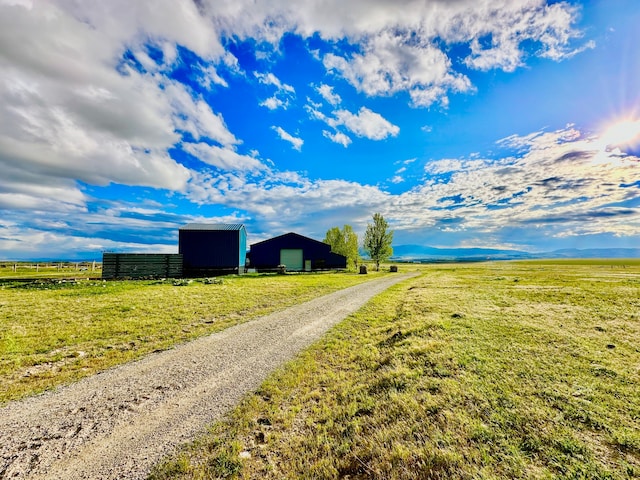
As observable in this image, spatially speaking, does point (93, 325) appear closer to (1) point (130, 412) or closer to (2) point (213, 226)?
(1) point (130, 412)

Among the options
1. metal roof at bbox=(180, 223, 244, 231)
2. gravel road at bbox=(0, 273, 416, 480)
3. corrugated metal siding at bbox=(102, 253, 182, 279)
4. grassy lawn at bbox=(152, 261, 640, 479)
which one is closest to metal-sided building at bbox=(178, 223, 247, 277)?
metal roof at bbox=(180, 223, 244, 231)

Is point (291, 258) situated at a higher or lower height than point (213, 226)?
lower

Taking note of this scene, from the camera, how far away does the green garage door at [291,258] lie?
173ft

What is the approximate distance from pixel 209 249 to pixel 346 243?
31118mm

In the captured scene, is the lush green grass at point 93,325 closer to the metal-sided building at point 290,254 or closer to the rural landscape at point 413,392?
the rural landscape at point 413,392

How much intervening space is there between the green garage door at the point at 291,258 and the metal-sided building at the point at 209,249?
13.2 meters

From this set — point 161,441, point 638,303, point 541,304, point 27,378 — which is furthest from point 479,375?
point 638,303

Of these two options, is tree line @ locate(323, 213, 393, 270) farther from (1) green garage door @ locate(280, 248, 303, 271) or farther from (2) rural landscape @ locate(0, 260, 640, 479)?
(2) rural landscape @ locate(0, 260, 640, 479)

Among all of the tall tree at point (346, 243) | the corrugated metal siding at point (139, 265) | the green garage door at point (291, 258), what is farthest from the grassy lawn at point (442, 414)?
the tall tree at point (346, 243)

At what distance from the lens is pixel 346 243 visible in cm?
6106

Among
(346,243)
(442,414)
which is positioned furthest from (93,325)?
(346,243)

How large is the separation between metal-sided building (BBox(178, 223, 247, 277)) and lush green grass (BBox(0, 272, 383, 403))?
59.1ft

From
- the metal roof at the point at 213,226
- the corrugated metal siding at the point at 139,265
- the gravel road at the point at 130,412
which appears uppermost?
the metal roof at the point at 213,226

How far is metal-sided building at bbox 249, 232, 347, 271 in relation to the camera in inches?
2060
